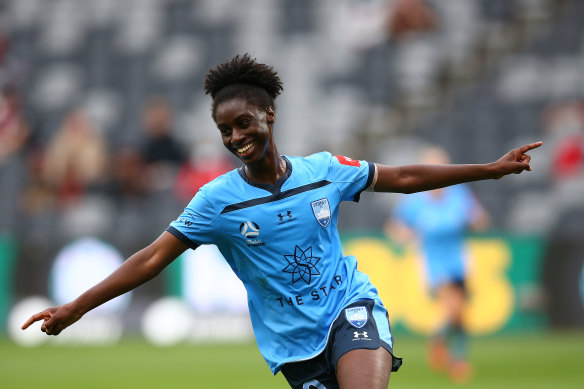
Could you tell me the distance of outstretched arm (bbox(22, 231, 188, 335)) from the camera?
194 inches

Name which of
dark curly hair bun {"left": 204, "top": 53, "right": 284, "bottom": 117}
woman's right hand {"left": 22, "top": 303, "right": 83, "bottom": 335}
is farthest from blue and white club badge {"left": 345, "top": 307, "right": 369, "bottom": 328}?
woman's right hand {"left": 22, "top": 303, "right": 83, "bottom": 335}

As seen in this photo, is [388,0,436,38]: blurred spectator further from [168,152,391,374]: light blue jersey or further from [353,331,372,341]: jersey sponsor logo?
[353,331,372,341]: jersey sponsor logo

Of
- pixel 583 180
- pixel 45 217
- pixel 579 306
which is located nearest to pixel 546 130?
pixel 583 180

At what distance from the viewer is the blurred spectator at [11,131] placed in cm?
1756

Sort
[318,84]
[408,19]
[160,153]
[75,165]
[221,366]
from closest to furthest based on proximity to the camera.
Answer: [221,366]
[160,153]
[75,165]
[408,19]
[318,84]

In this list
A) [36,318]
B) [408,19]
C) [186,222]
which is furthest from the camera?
[408,19]

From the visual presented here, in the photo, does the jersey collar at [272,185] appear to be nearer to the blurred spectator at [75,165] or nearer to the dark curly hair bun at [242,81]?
the dark curly hair bun at [242,81]

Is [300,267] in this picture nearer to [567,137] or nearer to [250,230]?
[250,230]

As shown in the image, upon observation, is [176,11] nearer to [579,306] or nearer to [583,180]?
[583,180]

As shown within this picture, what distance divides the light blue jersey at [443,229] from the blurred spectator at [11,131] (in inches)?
330

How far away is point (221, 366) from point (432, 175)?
7.29m

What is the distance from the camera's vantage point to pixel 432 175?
17.3 feet

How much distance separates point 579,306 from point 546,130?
3636mm

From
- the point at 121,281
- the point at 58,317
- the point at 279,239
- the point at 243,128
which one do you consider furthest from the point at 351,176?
the point at 58,317
